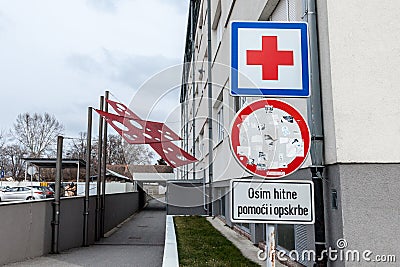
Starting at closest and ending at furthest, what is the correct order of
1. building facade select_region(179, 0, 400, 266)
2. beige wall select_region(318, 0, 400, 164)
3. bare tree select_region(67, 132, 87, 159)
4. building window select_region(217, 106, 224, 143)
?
building facade select_region(179, 0, 400, 266), beige wall select_region(318, 0, 400, 164), building window select_region(217, 106, 224, 143), bare tree select_region(67, 132, 87, 159)

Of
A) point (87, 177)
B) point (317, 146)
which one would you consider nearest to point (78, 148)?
point (87, 177)

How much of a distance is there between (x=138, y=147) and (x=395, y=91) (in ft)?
24.8

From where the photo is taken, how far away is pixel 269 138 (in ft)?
10.4

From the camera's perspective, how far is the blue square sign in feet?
10.9

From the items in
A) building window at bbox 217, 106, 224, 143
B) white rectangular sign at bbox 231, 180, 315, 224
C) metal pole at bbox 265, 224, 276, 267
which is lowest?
metal pole at bbox 265, 224, 276, 267

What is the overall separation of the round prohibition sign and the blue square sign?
0.23m

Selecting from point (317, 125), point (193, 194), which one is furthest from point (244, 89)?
point (193, 194)

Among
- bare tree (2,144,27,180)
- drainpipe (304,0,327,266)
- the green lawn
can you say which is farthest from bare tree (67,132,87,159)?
bare tree (2,144,27,180)

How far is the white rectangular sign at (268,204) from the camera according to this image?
3.01 metres

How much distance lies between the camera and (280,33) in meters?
3.40

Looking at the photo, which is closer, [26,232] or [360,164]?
[360,164]

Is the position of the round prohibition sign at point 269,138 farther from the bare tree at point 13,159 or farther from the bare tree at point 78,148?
the bare tree at point 13,159

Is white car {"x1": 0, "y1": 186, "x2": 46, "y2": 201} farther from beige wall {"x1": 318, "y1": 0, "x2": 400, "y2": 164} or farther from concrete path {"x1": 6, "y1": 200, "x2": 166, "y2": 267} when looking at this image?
beige wall {"x1": 318, "y1": 0, "x2": 400, "y2": 164}

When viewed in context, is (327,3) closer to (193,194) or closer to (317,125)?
(317,125)
